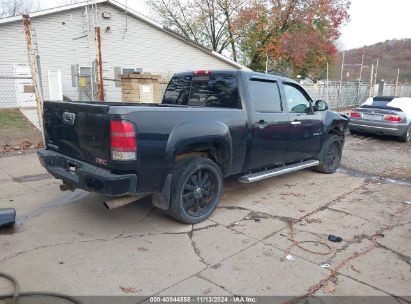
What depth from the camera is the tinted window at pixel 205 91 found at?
16.0 feet

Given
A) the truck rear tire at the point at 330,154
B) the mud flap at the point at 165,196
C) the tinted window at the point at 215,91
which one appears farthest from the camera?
the truck rear tire at the point at 330,154

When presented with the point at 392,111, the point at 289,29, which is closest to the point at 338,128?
the point at 392,111

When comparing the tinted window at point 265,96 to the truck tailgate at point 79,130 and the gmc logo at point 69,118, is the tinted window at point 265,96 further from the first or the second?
the gmc logo at point 69,118

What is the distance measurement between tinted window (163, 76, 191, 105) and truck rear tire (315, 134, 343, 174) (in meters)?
2.90

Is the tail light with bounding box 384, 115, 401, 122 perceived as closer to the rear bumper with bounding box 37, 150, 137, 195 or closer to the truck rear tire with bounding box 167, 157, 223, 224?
the truck rear tire with bounding box 167, 157, 223, 224

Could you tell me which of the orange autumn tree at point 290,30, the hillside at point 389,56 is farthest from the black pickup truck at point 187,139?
the hillside at point 389,56

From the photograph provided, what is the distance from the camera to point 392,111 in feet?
33.8

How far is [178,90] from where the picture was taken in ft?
18.2

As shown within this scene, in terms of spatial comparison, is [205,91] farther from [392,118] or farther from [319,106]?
[392,118]

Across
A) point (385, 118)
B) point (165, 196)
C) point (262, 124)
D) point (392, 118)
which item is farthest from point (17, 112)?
point (392, 118)

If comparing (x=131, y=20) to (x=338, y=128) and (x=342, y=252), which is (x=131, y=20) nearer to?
(x=338, y=128)

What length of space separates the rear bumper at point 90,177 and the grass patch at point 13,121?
23.9 feet

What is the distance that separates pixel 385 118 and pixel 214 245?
862cm

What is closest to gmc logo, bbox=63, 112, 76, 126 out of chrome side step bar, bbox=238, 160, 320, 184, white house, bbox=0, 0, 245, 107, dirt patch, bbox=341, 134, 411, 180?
chrome side step bar, bbox=238, 160, 320, 184
